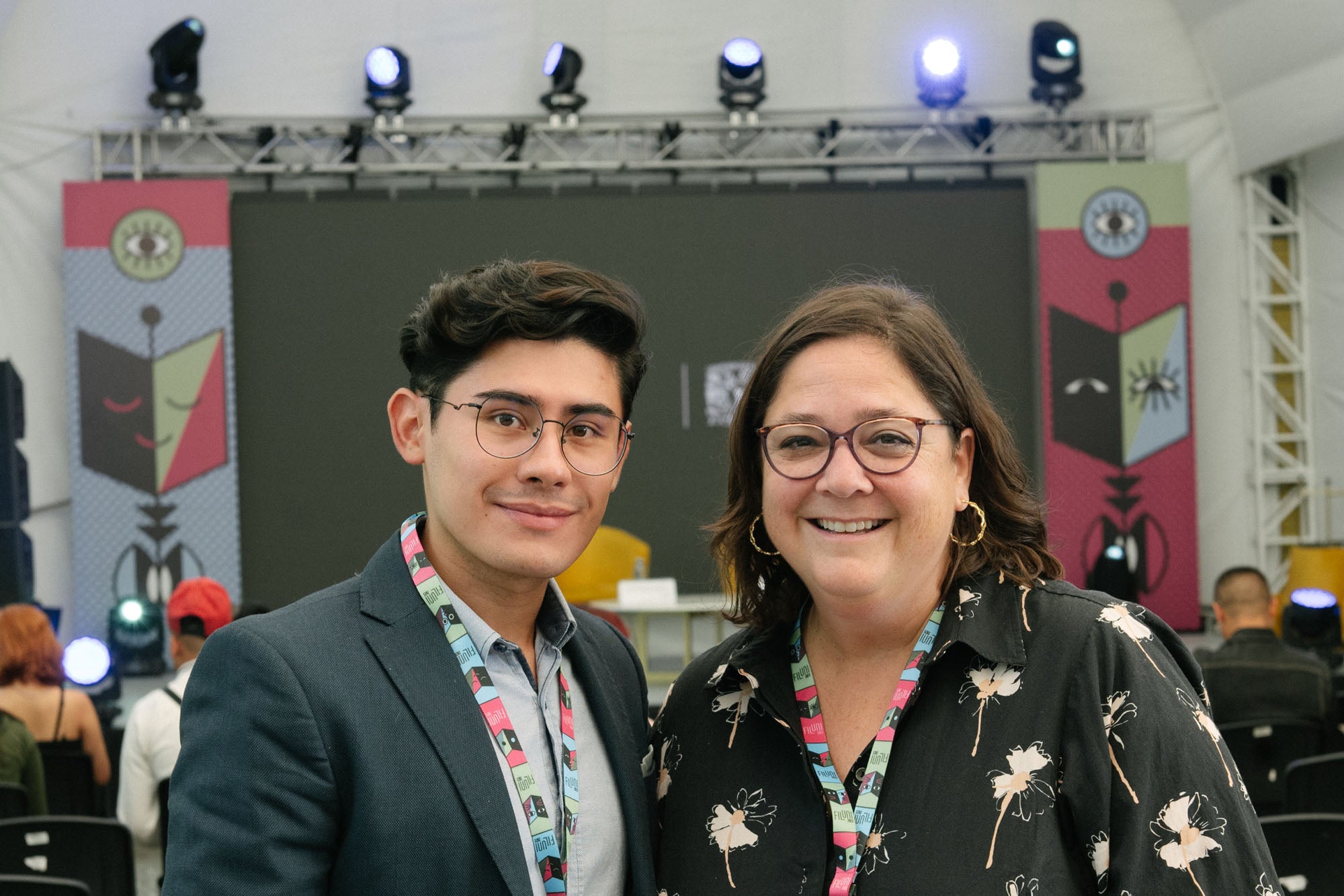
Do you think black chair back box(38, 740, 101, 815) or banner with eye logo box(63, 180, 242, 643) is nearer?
black chair back box(38, 740, 101, 815)

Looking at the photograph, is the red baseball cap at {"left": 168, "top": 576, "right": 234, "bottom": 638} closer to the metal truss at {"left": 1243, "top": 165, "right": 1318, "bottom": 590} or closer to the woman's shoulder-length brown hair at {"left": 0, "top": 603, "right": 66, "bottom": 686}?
the woman's shoulder-length brown hair at {"left": 0, "top": 603, "right": 66, "bottom": 686}

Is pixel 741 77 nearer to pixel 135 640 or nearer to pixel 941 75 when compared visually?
pixel 941 75

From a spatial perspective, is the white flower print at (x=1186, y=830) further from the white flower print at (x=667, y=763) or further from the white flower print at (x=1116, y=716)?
the white flower print at (x=667, y=763)

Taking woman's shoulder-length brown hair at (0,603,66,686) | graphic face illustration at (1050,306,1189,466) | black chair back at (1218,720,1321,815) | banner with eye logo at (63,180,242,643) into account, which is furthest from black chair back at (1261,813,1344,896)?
banner with eye logo at (63,180,242,643)

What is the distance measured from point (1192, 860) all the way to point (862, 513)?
1.77 ft

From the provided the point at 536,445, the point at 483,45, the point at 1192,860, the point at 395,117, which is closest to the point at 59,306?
the point at 395,117

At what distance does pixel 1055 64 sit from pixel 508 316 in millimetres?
8519

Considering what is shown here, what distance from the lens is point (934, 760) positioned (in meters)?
1.45

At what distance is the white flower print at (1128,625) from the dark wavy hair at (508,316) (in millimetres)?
701

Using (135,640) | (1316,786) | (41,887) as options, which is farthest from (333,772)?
(135,640)

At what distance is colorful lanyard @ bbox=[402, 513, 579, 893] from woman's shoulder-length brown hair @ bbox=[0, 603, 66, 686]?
10.5 ft

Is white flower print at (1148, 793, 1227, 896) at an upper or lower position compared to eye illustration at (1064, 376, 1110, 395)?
lower

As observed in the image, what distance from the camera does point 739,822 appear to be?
155 cm

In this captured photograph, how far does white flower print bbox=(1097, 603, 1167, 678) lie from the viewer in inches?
56.2
